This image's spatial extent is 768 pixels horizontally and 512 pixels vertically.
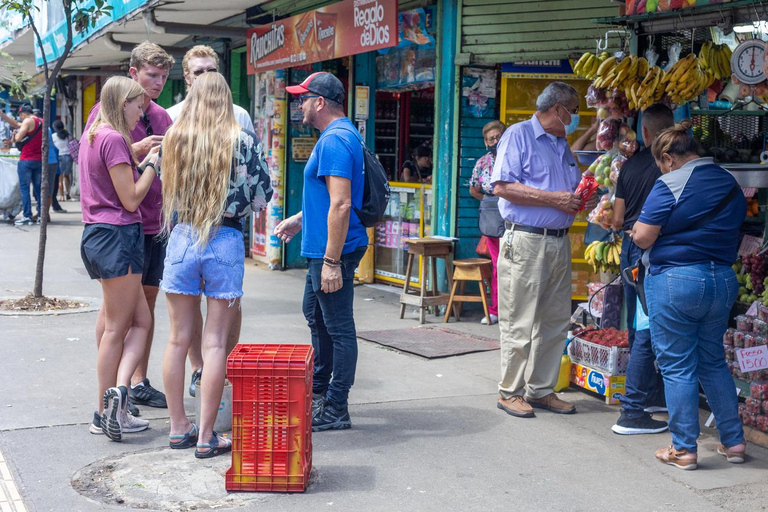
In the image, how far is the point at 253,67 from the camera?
11.7m

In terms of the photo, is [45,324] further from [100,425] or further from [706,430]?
[706,430]

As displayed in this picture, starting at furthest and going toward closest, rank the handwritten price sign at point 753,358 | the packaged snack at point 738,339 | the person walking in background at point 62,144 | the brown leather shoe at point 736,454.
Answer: the person walking in background at point 62,144 → the packaged snack at point 738,339 → the handwritten price sign at point 753,358 → the brown leather shoe at point 736,454

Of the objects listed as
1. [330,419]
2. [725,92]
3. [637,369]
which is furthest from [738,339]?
[330,419]

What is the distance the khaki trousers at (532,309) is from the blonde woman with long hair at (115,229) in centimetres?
215

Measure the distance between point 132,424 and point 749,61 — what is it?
3981 millimetres

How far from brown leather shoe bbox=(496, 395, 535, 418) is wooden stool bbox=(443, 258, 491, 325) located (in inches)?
105

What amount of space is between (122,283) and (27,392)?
138 centimetres

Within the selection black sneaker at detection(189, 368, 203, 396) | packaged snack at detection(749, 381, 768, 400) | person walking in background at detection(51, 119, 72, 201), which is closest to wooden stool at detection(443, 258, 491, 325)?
black sneaker at detection(189, 368, 203, 396)

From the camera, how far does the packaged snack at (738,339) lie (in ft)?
17.3

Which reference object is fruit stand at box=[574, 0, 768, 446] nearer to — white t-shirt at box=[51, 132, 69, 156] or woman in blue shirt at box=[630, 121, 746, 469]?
woman in blue shirt at box=[630, 121, 746, 469]

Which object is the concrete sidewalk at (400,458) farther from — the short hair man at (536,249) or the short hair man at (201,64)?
the short hair man at (201,64)

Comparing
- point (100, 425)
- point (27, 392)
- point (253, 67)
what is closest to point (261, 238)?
point (253, 67)

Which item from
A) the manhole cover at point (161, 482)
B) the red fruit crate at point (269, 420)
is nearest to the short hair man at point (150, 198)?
the manhole cover at point (161, 482)

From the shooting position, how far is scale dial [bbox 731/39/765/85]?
17.0 feet
